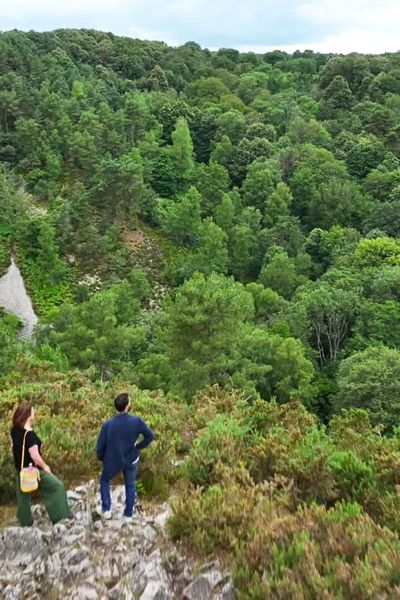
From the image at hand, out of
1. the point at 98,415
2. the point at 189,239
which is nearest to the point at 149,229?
the point at 189,239

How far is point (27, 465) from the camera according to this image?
200 inches

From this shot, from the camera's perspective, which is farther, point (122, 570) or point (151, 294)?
point (151, 294)

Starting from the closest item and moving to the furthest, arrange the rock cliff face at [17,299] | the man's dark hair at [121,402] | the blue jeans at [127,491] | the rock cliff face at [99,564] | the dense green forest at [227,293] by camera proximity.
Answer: the rock cliff face at [99,564]
the dense green forest at [227,293]
the man's dark hair at [121,402]
the blue jeans at [127,491]
the rock cliff face at [17,299]

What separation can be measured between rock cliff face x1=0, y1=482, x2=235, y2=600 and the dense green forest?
0.27 metres

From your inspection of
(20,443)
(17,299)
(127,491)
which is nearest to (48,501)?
(20,443)

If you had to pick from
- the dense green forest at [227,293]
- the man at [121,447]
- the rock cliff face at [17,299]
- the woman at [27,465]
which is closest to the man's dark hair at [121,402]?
the man at [121,447]

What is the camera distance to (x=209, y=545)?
4.71m

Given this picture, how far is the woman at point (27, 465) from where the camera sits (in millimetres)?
5047

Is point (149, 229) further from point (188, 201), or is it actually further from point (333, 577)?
point (333, 577)

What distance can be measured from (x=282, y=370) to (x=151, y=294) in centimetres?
1485

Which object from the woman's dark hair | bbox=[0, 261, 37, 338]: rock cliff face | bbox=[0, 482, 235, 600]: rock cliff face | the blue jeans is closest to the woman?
the woman's dark hair

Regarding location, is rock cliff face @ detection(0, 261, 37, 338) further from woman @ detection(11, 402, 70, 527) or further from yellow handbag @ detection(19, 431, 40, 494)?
yellow handbag @ detection(19, 431, 40, 494)

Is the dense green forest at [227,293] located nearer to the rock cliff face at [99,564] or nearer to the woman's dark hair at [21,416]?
the rock cliff face at [99,564]

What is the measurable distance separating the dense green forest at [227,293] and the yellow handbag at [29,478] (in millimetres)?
991
